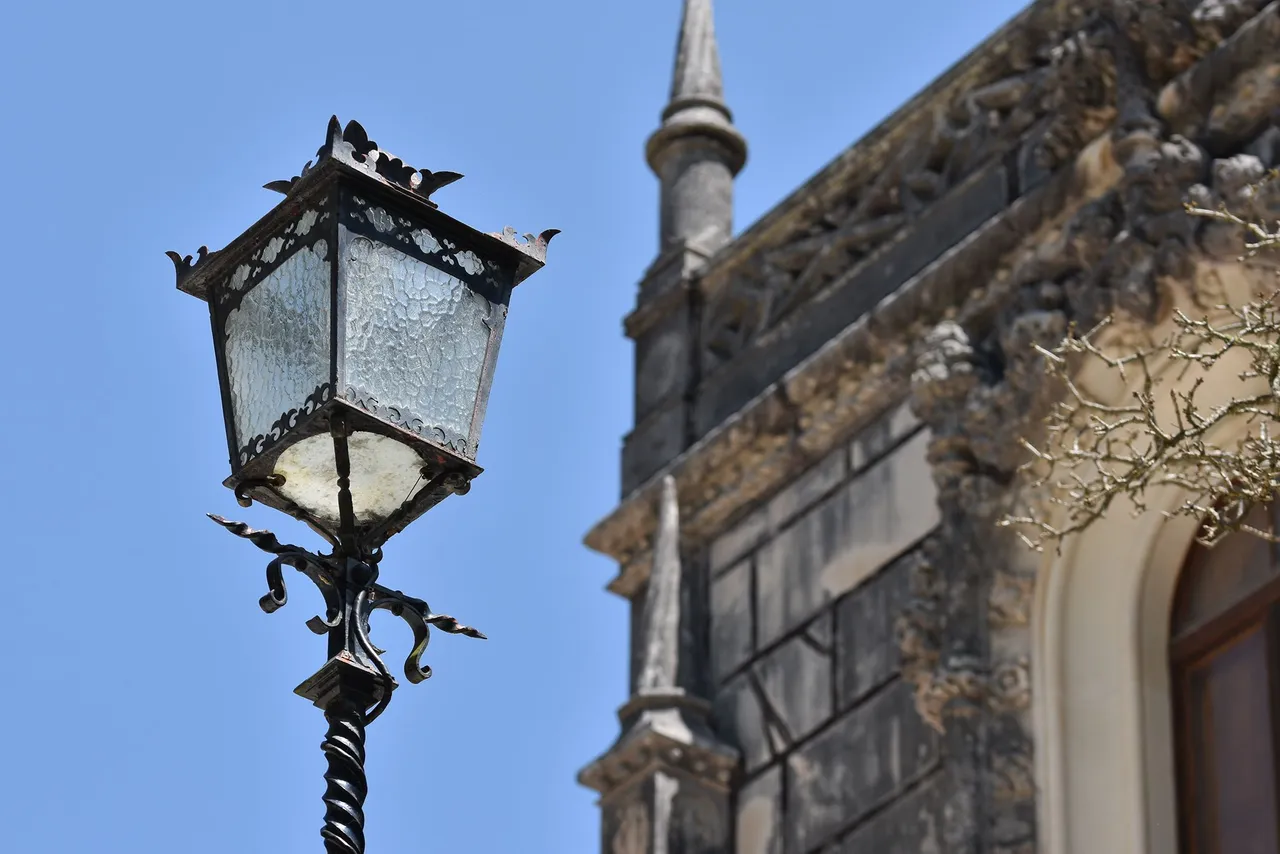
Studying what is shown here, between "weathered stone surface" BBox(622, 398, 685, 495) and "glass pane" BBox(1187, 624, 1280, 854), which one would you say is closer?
"glass pane" BBox(1187, 624, 1280, 854)

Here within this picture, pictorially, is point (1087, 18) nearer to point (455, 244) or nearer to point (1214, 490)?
point (1214, 490)

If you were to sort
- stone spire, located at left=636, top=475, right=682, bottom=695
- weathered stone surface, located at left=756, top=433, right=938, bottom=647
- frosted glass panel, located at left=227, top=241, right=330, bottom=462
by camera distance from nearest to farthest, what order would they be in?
frosted glass panel, located at left=227, top=241, right=330, bottom=462 → weathered stone surface, located at left=756, top=433, right=938, bottom=647 → stone spire, located at left=636, top=475, right=682, bottom=695

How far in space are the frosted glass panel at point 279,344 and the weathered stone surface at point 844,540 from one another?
5398 mm

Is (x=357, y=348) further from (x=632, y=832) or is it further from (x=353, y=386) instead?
(x=632, y=832)

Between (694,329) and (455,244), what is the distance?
278 inches

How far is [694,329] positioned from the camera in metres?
13.3

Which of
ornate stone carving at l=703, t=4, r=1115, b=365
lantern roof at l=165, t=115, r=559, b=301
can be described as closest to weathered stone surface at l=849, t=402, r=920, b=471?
ornate stone carving at l=703, t=4, r=1115, b=365

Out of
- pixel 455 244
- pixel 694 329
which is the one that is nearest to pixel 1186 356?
pixel 455 244

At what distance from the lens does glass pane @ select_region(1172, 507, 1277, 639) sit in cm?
1008

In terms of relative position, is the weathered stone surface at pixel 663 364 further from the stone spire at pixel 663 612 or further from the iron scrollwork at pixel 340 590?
the iron scrollwork at pixel 340 590

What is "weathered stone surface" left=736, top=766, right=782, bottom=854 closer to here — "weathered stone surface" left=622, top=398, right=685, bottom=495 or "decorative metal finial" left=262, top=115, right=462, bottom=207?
"weathered stone surface" left=622, top=398, right=685, bottom=495

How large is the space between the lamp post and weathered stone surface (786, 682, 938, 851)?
4.84 meters

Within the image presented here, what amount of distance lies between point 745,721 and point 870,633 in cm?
81

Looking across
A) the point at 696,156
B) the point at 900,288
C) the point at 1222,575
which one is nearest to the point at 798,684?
the point at 900,288
